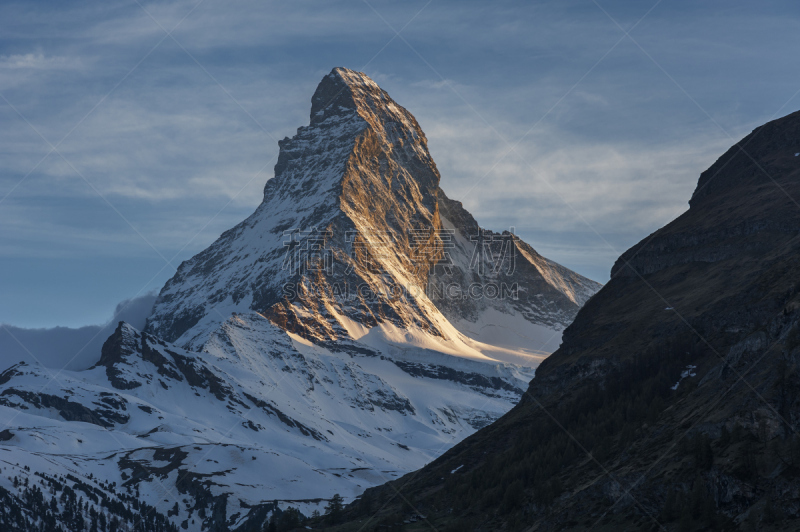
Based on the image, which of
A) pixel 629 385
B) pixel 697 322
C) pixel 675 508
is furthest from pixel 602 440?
pixel 675 508

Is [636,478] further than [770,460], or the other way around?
[636,478]

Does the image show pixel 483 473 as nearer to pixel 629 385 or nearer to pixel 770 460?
pixel 629 385

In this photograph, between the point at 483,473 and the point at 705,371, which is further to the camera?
the point at 483,473

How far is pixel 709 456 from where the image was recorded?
126 m

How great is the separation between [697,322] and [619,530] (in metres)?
67.7

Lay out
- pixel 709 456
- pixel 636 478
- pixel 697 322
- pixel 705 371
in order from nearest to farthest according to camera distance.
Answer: pixel 709 456, pixel 636 478, pixel 705 371, pixel 697 322

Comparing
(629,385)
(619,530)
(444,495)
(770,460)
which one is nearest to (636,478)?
(619,530)

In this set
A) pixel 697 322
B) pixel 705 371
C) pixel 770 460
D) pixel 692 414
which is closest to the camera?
pixel 770 460

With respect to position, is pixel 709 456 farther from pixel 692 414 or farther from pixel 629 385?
pixel 629 385

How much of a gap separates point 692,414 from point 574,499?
22740 millimetres

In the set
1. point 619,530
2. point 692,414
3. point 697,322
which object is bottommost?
point 619,530

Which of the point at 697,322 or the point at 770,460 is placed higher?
the point at 697,322

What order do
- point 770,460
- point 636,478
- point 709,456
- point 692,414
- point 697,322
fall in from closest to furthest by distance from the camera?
point 770,460, point 709,456, point 636,478, point 692,414, point 697,322

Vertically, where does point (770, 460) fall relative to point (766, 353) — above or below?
below
